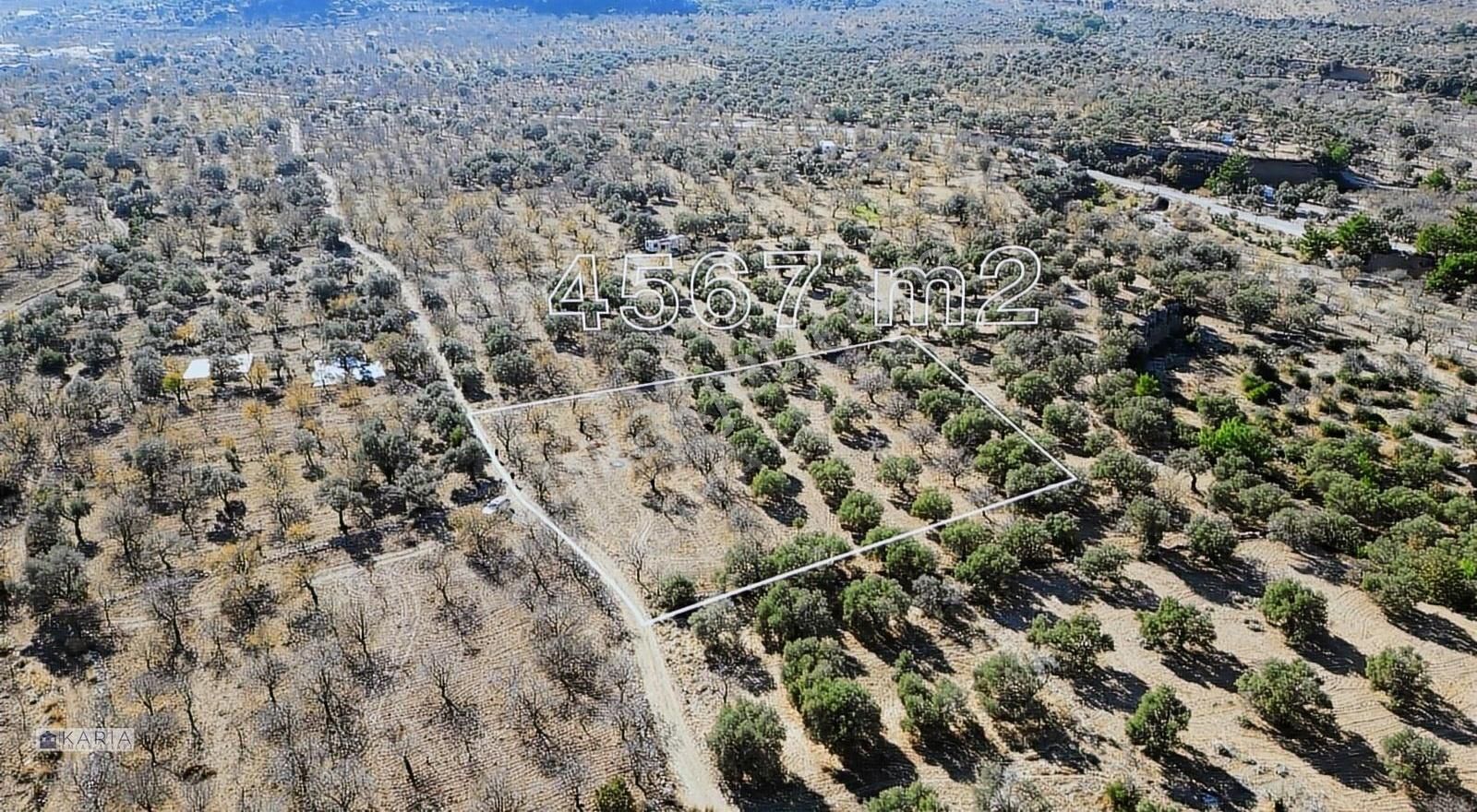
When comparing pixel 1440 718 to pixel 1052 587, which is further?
pixel 1052 587

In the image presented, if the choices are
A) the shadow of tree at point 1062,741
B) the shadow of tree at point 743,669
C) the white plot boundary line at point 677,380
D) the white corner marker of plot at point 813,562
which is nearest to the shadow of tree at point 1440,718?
the shadow of tree at point 1062,741

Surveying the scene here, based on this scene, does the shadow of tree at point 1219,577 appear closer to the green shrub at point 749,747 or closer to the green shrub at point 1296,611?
the green shrub at point 1296,611

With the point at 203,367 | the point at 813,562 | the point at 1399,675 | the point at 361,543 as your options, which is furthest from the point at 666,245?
the point at 1399,675

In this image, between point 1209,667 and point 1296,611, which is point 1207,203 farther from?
point 1209,667

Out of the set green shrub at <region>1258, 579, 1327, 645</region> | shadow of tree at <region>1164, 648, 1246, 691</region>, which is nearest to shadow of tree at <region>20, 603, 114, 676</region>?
shadow of tree at <region>1164, 648, 1246, 691</region>

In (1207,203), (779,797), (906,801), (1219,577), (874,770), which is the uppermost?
(1207,203)
